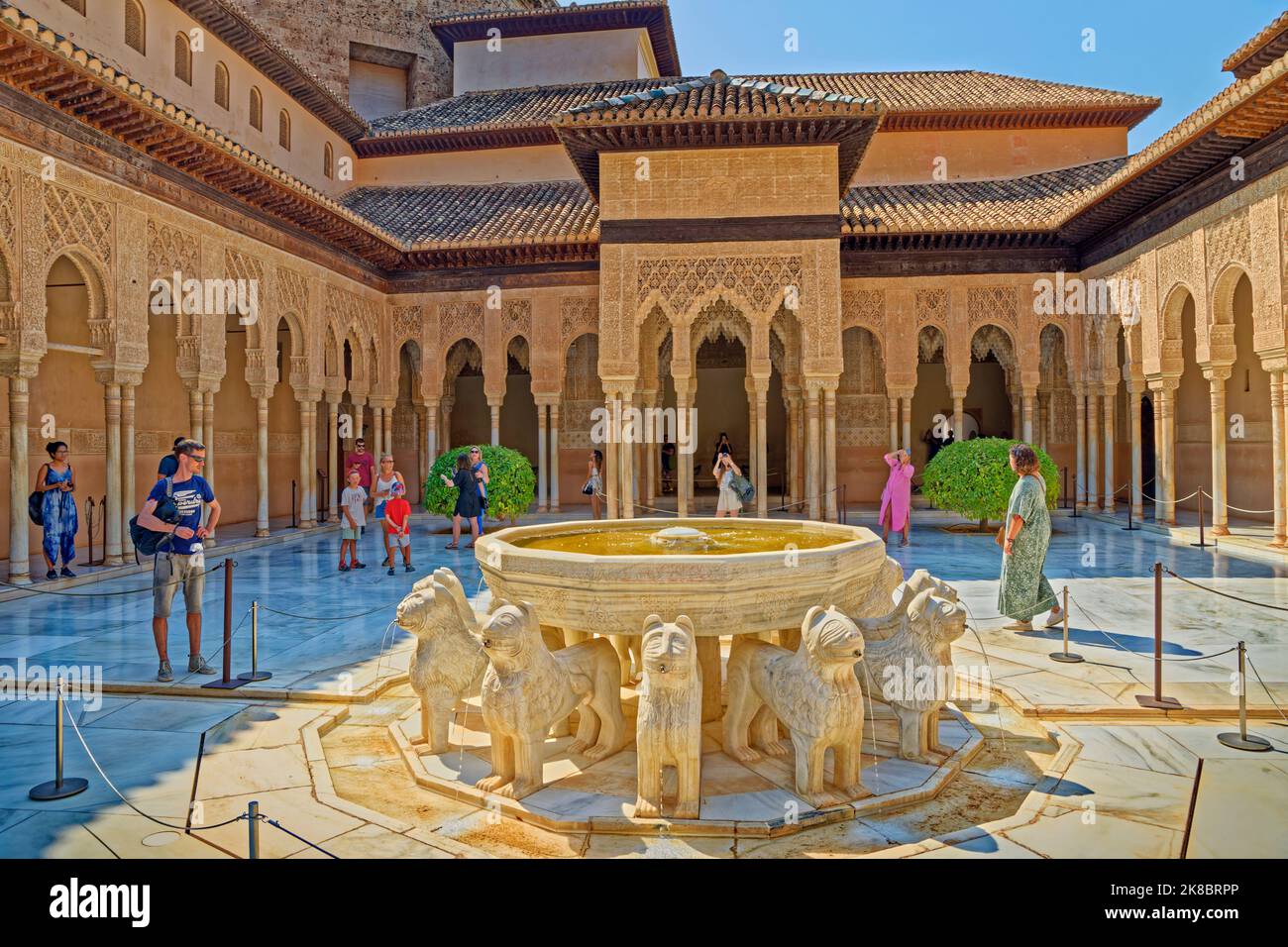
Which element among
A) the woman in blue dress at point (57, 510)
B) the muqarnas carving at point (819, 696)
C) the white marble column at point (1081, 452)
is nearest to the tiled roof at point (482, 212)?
the woman in blue dress at point (57, 510)

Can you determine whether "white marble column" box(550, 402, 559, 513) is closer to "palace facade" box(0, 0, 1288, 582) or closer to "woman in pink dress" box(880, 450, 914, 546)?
"palace facade" box(0, 0, 1288, 582)

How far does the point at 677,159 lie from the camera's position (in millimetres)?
14008

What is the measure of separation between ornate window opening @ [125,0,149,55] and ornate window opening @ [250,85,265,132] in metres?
3.05

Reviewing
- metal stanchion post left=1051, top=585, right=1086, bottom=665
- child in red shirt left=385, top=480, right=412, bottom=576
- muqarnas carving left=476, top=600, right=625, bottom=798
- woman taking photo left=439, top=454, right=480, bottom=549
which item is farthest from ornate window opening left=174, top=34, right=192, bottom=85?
metal stanchion post left=1051, top=585, right=1086, bottom=665

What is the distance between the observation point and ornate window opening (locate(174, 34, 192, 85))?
14.1 m

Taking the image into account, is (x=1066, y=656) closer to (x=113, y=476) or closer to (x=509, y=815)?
(x=509, y=815)

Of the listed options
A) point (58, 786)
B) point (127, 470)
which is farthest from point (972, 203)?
point (58, 786)

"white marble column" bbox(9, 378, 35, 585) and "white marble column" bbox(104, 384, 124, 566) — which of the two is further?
"white marble column" bbox(104, 384, 124, 566)

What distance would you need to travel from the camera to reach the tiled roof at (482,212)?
643 inches

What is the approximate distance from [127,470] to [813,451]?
10.6 m

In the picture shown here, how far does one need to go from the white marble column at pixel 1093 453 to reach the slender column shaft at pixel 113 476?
16.5 metres
